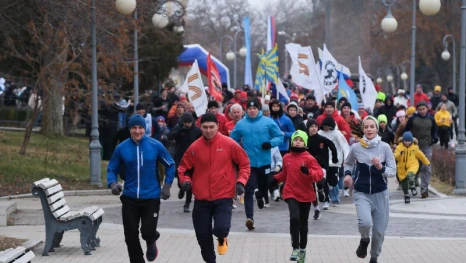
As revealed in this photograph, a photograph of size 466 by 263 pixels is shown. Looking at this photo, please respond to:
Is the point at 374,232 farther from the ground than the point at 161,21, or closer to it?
closer to it

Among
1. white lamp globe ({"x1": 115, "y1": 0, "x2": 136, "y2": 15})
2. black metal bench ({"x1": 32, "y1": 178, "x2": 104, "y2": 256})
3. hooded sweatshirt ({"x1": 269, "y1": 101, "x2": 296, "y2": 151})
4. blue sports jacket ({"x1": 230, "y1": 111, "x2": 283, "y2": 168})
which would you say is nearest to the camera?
black metal bench ({"x1": 32, "y1": 178, "x2": 104, "y2": 256})

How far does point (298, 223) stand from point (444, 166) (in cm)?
1163

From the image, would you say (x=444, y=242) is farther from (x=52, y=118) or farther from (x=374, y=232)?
(x=52, y=118)

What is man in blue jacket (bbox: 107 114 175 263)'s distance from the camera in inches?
427

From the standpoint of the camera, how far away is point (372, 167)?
11.4m

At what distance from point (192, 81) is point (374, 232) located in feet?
40.5

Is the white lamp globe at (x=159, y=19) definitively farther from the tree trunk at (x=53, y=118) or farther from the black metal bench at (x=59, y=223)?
the black metal bench at (x=59, y=223)

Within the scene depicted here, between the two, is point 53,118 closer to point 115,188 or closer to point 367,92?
point 367,92

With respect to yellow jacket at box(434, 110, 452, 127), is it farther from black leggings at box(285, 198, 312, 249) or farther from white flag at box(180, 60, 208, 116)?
black leggings at box(285, 198, 312, 249)

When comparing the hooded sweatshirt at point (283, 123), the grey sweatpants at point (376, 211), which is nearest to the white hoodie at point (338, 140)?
the hooded sweatshirt at point (283, 123)

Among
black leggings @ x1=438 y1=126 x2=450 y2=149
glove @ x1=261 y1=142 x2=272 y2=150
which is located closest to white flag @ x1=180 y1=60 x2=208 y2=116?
glove @ x1=261 y1=142 x2=272 y2=150

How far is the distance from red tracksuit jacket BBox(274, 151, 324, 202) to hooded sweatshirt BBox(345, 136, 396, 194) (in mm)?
1023

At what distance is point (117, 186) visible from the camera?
425 inches

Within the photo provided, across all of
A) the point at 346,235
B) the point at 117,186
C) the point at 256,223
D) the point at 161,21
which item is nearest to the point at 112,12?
the point at 161,21
